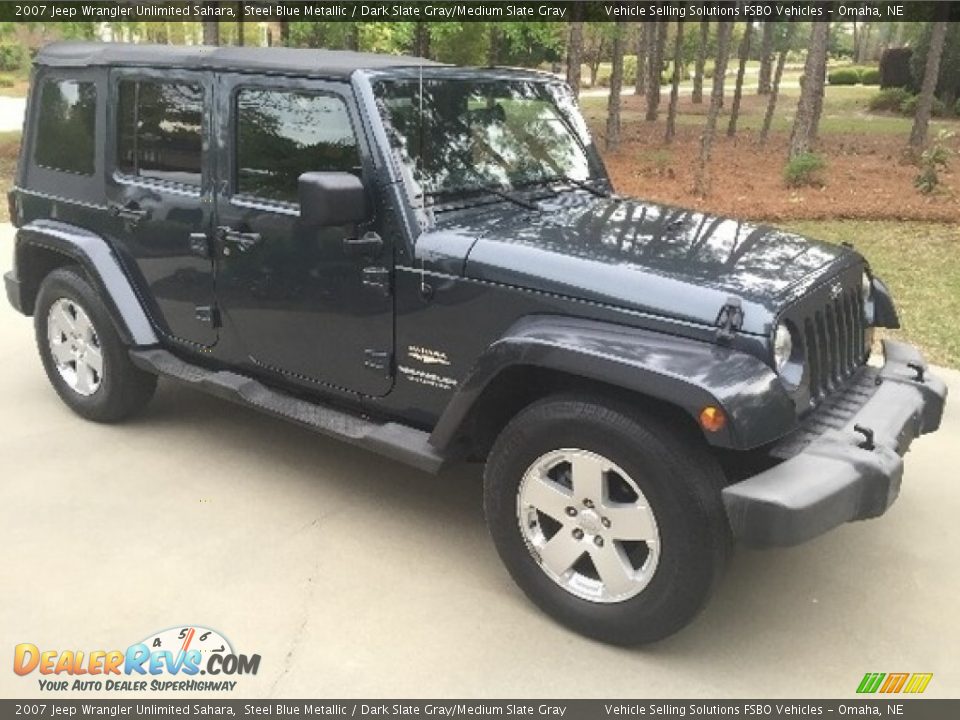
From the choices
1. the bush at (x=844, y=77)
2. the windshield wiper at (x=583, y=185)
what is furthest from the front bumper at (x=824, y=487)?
the bush at (x=844, y=77)

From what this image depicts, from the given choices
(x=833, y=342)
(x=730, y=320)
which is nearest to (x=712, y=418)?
(x=730, y=320)

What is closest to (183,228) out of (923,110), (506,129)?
(506,129)

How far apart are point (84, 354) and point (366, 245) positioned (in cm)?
220

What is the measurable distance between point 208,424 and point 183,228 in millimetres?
1247

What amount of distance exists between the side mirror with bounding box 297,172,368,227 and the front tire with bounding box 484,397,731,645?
100 cm

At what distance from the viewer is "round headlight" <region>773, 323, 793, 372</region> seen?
3.00 m

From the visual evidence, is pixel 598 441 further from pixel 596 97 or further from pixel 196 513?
pixel 596 97

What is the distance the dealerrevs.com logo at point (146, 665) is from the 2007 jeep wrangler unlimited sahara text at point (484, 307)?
0.99 meters

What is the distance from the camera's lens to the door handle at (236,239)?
4.00 m

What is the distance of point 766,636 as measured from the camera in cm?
328

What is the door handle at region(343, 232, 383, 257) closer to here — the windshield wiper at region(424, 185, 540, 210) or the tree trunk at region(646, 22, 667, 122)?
the windshield wiper at region(424, 185, 540, 210)

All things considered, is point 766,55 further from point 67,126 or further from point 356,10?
point 67,126

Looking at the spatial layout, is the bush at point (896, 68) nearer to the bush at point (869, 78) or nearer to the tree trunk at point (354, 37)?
the bush at point (869, 78)

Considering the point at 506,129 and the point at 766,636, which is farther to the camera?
the point at 506,129
